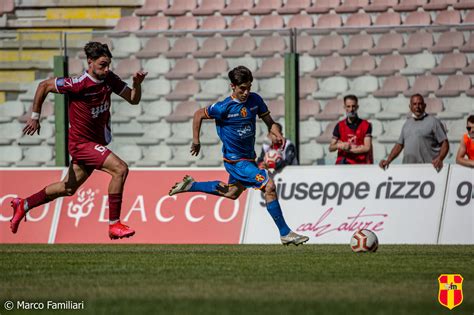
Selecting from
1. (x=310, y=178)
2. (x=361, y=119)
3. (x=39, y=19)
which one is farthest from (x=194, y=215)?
(x=39, y=19)

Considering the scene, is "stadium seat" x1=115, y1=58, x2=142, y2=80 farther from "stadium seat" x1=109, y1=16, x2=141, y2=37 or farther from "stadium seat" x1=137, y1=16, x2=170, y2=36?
"stadium seat" x1=109, y1=16, x2=141, y2=37

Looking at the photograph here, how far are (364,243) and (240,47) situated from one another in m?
7.67

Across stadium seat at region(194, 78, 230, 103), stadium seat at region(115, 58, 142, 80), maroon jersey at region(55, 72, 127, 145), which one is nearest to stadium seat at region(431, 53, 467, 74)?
stadium seat at region(194, 78, 230, 103)

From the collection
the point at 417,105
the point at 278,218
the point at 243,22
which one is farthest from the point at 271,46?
the point at 278,218

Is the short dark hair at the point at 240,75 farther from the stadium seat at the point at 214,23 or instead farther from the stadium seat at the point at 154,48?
the stadium seat at the point at 214,23

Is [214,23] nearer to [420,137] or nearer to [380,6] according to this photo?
[380,6]

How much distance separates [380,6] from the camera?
20.4 m

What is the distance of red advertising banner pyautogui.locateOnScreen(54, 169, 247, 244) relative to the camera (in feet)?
53.1

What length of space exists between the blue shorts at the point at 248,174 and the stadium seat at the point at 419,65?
19.1 ft

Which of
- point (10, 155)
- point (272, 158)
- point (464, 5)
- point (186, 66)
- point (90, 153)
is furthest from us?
point (464, 5)

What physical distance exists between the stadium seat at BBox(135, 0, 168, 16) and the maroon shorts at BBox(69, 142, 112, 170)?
1018 centimetres

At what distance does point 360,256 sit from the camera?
449 inches

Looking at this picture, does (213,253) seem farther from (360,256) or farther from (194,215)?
(194,215)

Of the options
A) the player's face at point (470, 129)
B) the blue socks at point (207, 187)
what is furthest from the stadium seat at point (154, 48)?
the player's face at point (470, 129)
